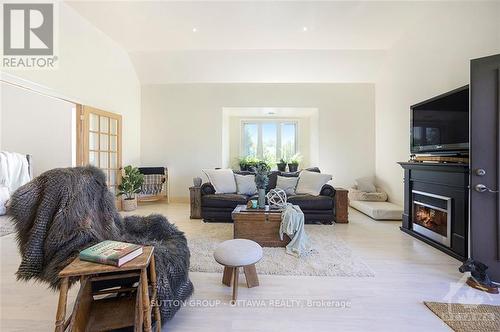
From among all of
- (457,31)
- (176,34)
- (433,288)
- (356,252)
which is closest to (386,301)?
(433,288)

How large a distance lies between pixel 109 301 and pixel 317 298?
1.50 meters

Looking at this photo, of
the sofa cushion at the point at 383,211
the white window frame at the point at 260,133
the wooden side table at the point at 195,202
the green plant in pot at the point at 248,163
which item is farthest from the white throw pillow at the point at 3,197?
the sofa cushion at the point at 383,211

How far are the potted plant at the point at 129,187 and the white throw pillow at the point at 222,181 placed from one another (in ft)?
5.54

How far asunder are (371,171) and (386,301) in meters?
4.34

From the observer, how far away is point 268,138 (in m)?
6.85

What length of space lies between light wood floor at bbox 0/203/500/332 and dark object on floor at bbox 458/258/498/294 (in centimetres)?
7


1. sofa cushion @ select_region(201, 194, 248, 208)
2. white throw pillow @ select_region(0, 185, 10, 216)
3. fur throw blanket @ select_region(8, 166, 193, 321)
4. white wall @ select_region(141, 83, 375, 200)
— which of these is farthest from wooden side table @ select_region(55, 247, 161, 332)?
white wall @ select_region(141, 83, 375, 200)

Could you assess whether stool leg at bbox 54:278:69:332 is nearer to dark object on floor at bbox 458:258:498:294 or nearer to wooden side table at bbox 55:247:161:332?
wooden side table at bbox 55:247:161:332

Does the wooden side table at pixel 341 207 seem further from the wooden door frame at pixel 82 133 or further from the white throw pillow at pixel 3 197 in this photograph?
the white throw pillow at pixel 3 197

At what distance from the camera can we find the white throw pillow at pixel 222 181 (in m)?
4.14

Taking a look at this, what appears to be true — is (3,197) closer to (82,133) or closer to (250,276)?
(82,133)

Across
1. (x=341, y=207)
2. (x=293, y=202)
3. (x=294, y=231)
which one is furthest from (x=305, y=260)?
(x=341, y=207)

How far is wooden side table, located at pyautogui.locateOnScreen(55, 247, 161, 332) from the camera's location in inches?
42.3

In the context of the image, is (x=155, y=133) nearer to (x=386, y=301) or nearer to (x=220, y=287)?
(x=220, y=287)
